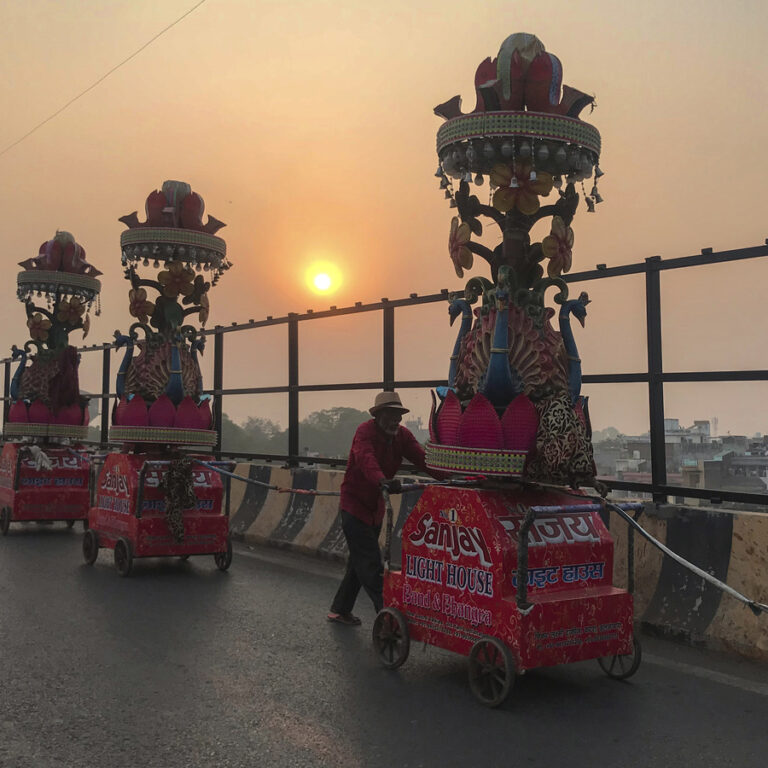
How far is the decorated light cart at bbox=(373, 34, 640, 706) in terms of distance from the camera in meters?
5.31

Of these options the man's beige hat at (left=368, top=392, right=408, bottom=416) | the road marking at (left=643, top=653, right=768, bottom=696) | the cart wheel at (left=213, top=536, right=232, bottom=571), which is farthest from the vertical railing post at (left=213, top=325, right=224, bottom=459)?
the road marking at (left=643, top=653, right=768, bottom=696)

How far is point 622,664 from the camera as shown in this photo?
5660 millimetres

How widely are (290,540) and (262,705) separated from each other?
6.10 m

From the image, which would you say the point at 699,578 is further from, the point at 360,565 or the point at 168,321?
the point at 168,321

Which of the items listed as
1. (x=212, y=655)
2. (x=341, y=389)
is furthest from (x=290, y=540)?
(x=212, y=655)

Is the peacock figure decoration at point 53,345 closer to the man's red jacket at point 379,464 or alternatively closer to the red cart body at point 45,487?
the red cart body at point 45,487

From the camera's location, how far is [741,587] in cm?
639

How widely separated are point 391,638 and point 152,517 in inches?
175

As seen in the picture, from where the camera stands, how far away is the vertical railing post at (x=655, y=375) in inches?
291

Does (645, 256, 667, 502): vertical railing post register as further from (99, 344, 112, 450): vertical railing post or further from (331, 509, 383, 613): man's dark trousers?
(99, 344, 112, 450): vertical railing post

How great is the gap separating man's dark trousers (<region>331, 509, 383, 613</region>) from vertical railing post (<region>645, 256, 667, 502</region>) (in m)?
2.47

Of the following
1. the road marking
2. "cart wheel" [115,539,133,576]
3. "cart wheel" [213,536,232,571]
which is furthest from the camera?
"cart wheel" [213,536,232,571]

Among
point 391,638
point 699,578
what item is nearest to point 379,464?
point 391,638

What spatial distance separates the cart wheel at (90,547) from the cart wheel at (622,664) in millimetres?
6480
